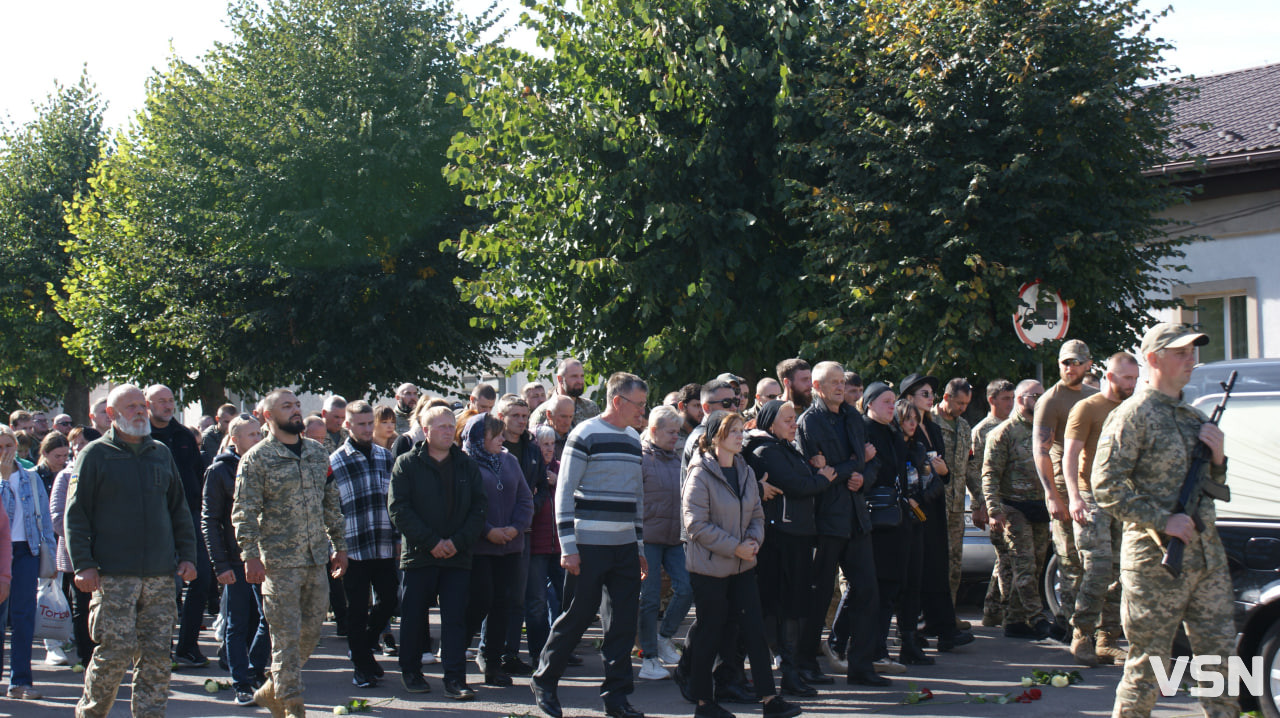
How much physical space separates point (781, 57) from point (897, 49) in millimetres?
1416

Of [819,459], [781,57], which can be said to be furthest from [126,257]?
[819,459]

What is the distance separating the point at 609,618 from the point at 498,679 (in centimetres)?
150

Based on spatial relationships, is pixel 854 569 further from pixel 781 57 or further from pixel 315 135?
pixel 315 135

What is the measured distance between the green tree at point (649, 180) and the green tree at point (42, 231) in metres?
19.2

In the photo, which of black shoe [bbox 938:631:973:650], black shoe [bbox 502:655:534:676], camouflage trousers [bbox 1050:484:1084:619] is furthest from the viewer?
black shoe [bbox 938:631:973:650]

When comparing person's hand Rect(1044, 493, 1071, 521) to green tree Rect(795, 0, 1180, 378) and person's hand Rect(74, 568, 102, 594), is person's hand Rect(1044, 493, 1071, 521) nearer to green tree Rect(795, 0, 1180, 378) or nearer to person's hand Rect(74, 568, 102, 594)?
green tree Rect(795, 0, 1180, 378)

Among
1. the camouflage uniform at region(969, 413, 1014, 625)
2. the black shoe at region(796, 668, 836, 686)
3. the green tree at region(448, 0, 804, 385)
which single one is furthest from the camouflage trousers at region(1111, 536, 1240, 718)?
the green tree at region(448, 0, 804, 385)

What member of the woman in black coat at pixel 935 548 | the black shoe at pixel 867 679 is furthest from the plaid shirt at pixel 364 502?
the woman in black coat at pixel 935 548

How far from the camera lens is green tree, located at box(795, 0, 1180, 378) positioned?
40.5ft

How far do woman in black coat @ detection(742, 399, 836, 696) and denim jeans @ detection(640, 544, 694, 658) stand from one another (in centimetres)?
73

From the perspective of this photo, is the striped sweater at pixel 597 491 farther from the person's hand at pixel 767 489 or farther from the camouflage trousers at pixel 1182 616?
the camouflage trousers at pixel 1182 616

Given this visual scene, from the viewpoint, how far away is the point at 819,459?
7492 millimetres

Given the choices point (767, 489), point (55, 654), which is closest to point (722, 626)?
point (767, 489)

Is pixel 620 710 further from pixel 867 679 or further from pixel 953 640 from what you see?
pixel 953 640
